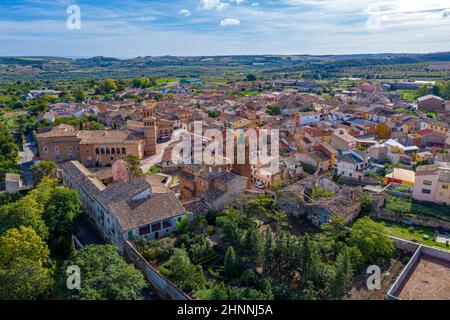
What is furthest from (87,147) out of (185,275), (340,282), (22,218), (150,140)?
(340,282)

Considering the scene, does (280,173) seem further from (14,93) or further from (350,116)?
(14,93)

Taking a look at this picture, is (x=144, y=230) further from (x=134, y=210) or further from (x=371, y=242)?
(x=371, y=242)

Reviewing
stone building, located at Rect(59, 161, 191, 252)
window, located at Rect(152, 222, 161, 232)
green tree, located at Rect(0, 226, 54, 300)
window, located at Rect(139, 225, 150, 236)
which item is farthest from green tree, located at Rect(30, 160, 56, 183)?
window, located at Rect(152, 222, 161, 232)

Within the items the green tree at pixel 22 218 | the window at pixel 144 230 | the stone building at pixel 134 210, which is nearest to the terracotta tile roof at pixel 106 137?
the stone building at pixel 134 210

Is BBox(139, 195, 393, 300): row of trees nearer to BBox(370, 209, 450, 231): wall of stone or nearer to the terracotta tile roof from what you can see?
BBox(370, 209, 450, 231): wall of stone

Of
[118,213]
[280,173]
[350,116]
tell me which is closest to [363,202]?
[280,173]

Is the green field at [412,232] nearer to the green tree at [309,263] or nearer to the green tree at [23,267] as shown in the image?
the green tree at [309,263]

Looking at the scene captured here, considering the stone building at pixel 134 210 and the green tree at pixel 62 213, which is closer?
the stone building at pixel 134 210
